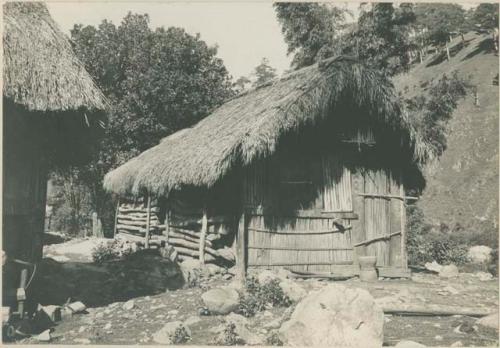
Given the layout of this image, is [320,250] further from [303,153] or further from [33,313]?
[33,313]

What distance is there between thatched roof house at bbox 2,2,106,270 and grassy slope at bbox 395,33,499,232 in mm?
16991

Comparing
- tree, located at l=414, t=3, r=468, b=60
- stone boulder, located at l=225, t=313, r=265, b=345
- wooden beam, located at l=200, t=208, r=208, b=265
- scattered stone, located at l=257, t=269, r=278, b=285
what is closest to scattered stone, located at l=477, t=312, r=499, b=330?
stone boulder, located at l=225, t=313, r=265, b=345

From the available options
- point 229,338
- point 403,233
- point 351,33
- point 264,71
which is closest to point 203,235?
point 403,233

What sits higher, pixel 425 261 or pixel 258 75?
pixel 258 75

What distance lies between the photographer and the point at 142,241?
50.7 ft

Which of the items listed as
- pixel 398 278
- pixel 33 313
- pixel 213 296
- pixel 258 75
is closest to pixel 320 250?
pixel 398 278

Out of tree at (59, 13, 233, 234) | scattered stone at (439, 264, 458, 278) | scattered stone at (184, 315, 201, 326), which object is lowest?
scattered stone at (184, 315, 201, 326)

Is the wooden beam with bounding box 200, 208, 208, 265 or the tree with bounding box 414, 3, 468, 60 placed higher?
the tree with bounding box 414, 3, 468, 60

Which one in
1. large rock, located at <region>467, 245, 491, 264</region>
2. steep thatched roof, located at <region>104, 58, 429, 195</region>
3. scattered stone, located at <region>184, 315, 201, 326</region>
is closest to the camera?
scattered stone, located at <region>184, 315, 201, 326</region>

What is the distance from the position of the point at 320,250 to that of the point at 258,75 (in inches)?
1437

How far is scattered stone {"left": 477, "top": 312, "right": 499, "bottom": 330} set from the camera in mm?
6066

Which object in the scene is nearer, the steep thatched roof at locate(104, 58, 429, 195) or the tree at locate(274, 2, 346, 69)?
the steep thatched roof at locate(104, 58, 429, 195)

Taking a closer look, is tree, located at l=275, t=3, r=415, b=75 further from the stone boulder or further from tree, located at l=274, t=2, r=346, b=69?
the stone boulder

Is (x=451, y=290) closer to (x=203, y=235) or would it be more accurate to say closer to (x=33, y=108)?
(x=203, y=235)
